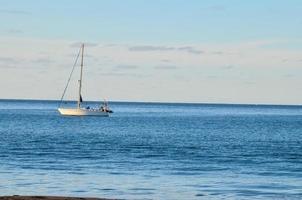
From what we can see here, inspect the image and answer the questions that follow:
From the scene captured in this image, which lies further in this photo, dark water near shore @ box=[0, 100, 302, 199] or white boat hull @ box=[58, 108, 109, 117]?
white boat hull @ box=[58, 108, 109, 117]

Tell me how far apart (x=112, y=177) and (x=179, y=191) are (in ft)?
24.6

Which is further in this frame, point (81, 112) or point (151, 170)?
point (81, 112)

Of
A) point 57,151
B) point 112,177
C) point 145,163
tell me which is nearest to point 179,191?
point 112,177

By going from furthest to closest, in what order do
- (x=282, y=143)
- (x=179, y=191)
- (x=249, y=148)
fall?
(x=282, y=143), (x=249, y=148), (x=179, y=191)

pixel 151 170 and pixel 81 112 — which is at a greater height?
pixel 81 112

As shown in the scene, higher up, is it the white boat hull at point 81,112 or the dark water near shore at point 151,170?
the white boat hull at point 81,112

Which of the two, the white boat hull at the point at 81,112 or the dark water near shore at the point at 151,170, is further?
the white boat hull at the point at 81,112

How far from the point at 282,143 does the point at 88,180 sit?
4770cm

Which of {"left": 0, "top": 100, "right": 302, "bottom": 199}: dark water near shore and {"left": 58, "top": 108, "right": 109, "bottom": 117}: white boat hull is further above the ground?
{"left": 58, "top": 108, "right": 109, "bottom": 117}: white boat hull

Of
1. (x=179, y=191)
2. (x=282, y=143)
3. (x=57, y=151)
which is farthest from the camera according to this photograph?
(x=282, y=143)

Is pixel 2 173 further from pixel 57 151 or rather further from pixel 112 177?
pixel 57 151

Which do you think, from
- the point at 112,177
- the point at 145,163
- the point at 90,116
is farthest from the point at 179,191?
the point at 90,116

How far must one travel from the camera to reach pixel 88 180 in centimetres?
4434

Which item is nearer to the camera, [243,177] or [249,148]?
[243,177]
